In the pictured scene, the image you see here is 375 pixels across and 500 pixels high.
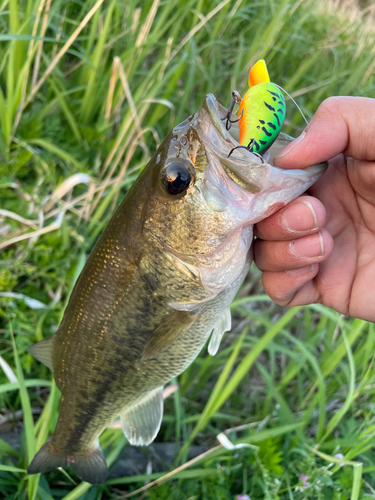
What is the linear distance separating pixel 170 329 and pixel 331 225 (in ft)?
2.90

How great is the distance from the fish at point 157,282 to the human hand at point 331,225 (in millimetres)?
85

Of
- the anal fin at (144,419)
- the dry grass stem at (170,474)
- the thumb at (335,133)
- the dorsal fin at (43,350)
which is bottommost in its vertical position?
the dry grass stem at (170,474)

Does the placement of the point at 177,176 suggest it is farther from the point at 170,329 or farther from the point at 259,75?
the point at 170,329

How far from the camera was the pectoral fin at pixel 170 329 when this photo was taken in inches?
55.3

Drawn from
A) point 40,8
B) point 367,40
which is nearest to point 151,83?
point 40,8

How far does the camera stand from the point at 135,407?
1.76 m

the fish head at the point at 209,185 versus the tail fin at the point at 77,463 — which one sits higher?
the fish head at the point at 209,185

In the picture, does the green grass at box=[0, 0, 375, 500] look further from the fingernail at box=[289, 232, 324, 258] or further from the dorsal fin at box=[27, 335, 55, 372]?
the fingernail at box=[289, 232, 324, 258]

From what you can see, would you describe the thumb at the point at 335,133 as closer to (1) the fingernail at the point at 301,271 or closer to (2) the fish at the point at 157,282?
(2) the fish at the point at 157,282

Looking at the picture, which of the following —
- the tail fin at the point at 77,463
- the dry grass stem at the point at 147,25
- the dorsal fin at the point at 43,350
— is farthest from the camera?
the dry grass stem at the point at 147,25

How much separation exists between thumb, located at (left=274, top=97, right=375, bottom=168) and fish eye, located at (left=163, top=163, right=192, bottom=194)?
32 centimetres

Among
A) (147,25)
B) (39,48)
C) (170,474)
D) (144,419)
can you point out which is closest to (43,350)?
(144,419)

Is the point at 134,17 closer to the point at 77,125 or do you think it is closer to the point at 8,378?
the point at 77,125

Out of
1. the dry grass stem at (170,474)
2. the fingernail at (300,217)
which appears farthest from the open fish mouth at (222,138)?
the dry grass stem at (170,474)
